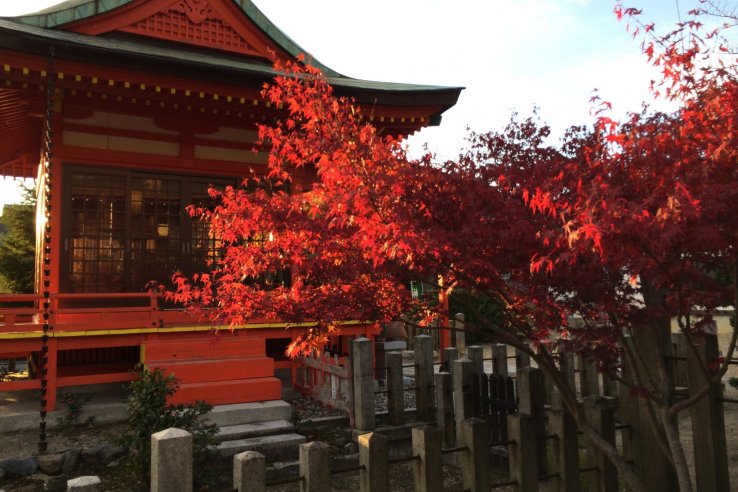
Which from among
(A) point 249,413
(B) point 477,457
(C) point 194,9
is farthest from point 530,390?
(C) point 194,9

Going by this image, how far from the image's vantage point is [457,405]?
7012mm

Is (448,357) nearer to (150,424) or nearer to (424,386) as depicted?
(424,386)

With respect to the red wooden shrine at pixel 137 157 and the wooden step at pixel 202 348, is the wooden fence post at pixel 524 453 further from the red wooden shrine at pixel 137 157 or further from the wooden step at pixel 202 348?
the wooden step at pixel 202 348

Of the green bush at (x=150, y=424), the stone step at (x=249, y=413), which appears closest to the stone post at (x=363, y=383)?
the stone step at (x=249, y=413)

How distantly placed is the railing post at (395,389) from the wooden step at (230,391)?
153 centimetres

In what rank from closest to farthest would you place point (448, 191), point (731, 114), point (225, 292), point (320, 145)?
point (731, 114) < point (448, 191) < point (320, 145) < point (225, 292)

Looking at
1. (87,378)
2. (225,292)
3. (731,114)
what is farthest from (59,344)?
(731,114)

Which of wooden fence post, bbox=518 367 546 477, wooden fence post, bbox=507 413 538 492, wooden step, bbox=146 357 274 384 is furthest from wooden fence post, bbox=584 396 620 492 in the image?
wooden step, bbox=146 357 274 384

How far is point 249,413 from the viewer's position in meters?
7.01

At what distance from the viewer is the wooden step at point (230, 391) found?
7.06 metres

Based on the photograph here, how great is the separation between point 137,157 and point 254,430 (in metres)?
5.03

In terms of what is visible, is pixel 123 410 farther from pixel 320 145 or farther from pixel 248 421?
pixel 320 145

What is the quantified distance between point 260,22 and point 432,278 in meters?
8.34

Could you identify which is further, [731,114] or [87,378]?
[87,378]
